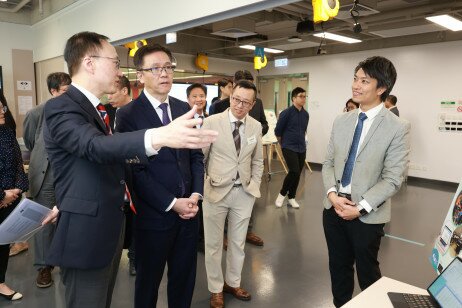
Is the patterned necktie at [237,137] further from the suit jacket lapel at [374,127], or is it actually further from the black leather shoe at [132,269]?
the black leather shoe at [132,269]

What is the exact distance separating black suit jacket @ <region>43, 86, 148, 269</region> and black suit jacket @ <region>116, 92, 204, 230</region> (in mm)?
365

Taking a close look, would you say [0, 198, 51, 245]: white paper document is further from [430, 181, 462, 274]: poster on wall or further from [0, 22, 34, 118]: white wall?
[0, 22, 34, 118]: white wall

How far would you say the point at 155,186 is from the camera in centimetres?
181

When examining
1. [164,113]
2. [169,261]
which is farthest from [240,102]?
[169,261]

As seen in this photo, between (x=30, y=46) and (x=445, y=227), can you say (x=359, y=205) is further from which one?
(x=30, y=46)

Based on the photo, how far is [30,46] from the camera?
7.02 metres

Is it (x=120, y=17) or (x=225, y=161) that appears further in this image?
(x=120, y=17)

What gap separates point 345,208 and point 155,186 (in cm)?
109

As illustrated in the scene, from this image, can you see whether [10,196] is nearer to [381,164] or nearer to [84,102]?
[84,102]

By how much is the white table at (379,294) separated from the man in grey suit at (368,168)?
19.2 inches

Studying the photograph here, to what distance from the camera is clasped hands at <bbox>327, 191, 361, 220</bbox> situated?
6.23ft

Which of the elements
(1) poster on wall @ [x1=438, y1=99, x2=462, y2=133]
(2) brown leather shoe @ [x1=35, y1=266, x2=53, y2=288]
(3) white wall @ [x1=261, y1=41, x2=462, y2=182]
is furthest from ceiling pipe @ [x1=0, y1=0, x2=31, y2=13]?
(1) poster on wall @ [x1=438, y1=99, x2=462, y2=133]

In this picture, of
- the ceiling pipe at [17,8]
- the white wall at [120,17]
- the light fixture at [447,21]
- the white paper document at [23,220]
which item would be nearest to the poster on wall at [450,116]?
the light fixture at [447,21]

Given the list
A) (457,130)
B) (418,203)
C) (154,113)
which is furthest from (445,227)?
(457,130)
